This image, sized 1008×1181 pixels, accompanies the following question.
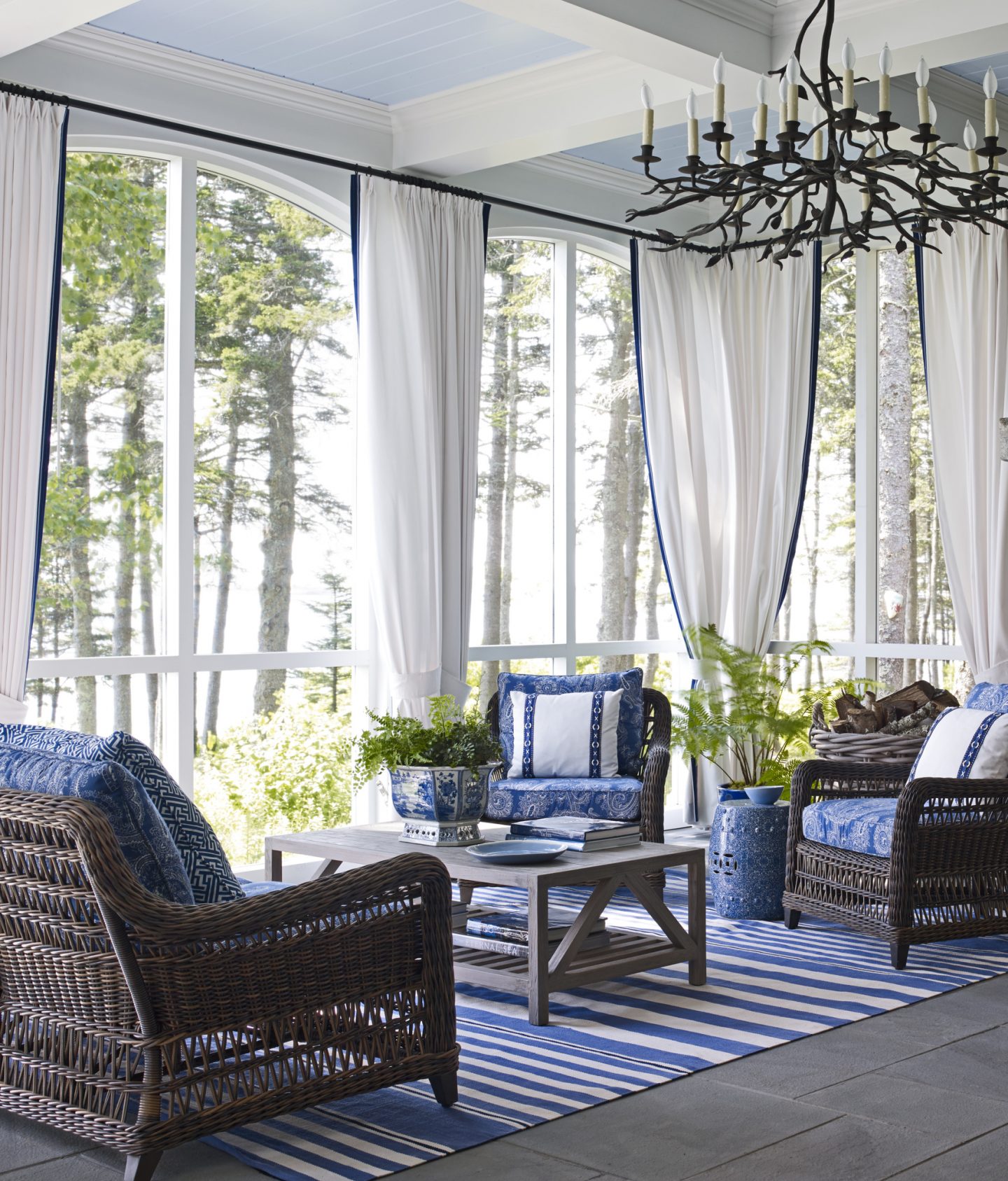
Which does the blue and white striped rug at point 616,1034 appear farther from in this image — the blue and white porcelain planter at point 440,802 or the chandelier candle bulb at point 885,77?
the chandelier candle bulb at point 885,77

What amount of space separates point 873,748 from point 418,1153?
3061 millimetres

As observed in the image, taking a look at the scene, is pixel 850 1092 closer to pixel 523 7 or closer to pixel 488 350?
pixel 523 7

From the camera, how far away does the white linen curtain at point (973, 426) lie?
5809 millimetres

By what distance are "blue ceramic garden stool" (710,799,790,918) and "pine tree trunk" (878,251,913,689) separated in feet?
6.40

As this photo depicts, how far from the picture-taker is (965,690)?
244 inches

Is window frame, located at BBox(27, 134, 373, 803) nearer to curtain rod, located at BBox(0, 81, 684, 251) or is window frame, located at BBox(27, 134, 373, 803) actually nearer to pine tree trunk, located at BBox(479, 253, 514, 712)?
curtain rod, located at BBox(0, 81, 684, 251)

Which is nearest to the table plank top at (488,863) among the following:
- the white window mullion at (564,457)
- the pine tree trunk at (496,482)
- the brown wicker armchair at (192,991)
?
the brown wicker armchair at (192,991)

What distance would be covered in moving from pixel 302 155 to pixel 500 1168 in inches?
158

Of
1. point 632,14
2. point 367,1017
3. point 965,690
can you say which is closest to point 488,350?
point 632,14

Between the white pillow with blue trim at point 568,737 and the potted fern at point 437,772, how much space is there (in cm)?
150

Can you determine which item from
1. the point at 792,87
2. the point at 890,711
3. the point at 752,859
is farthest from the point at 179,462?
the point at 890,711

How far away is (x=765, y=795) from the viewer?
4930 millimetres

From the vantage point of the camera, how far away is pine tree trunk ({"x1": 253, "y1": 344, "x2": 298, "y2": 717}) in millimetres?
5531

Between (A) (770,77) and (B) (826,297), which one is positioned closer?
(A) (770,77)
